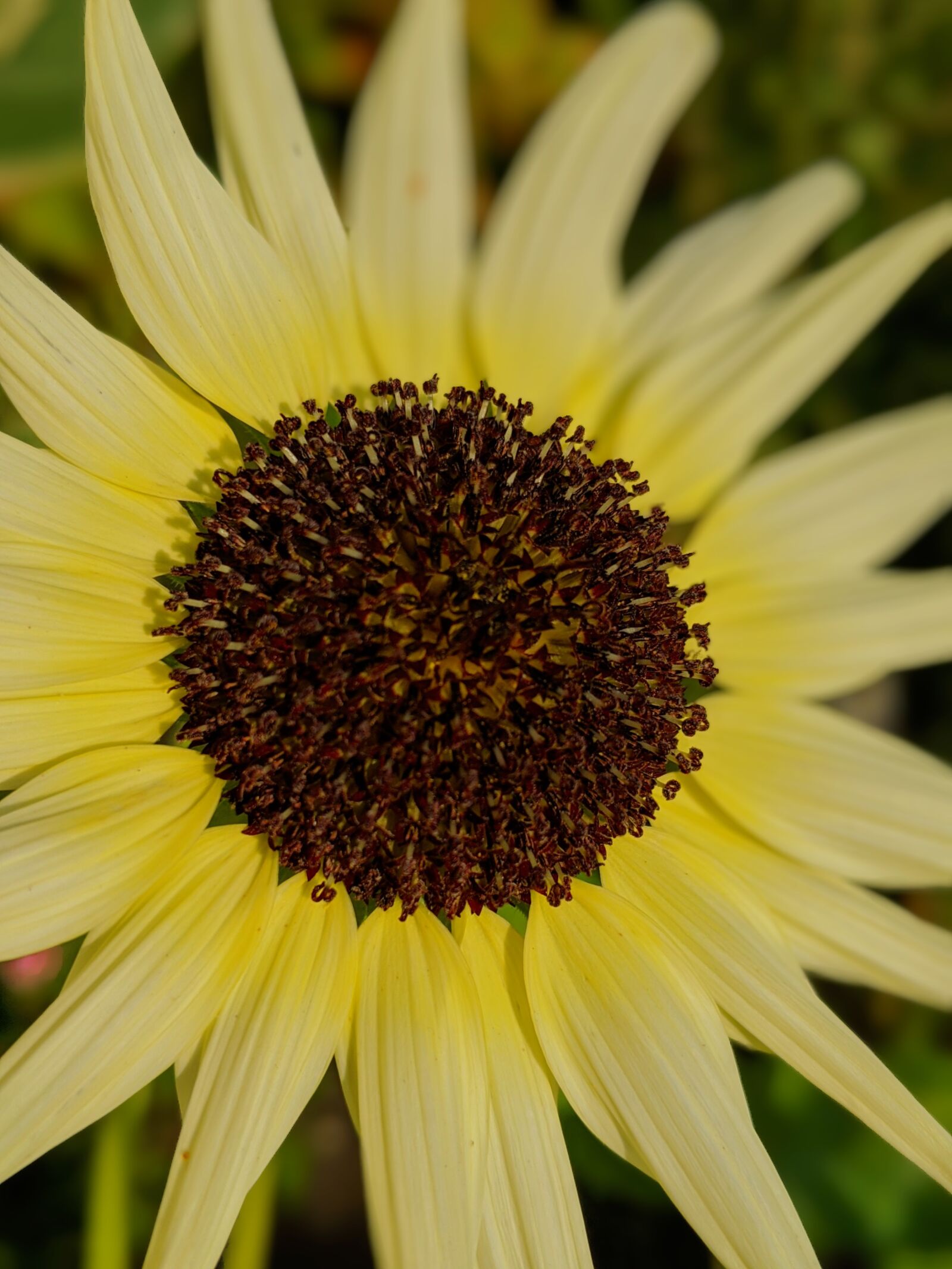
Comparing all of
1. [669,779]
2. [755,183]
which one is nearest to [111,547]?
[669,779]

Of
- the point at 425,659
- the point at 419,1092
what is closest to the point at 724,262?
the point at 425,659

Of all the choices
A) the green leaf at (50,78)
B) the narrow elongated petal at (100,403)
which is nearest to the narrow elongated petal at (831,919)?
the narrow elongated petal at (100,403)

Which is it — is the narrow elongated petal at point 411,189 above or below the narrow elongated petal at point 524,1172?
above

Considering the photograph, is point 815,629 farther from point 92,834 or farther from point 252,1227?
point 252,1227

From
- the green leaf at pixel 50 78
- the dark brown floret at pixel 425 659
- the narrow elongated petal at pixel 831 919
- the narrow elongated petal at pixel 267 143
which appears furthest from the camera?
the green leaf at pixel 50 78

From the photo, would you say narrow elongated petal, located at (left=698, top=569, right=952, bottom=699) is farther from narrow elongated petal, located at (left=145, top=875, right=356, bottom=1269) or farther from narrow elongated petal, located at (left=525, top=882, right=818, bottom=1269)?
narrow elongated petal, located at (left=145, top=875, right=356, bottom=1269)

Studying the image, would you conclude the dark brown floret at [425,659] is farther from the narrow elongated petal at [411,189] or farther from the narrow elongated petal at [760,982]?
the narrow elongated petal at [411,189]

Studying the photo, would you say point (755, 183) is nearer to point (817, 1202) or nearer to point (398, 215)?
point (398, 215)
